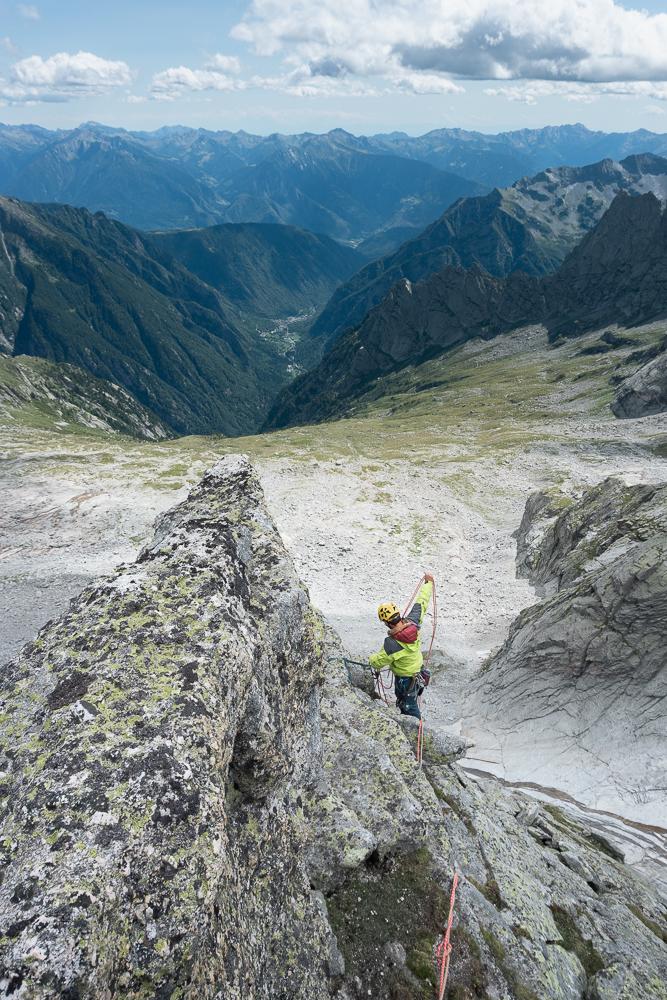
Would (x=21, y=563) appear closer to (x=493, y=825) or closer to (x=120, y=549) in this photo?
(x=120, y=549)

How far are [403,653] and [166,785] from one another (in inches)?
412

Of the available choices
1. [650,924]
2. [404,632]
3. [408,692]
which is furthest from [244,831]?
[650,924]

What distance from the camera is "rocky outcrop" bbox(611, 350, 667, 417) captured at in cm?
11731

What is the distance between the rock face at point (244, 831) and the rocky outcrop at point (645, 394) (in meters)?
122

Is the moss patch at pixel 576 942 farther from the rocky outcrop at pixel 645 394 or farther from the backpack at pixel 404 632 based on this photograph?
the rocky outcrop at pixel 645 394

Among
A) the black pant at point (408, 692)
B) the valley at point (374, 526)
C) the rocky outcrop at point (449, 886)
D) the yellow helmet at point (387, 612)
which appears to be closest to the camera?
the rocky outcrop at point (449, 886)

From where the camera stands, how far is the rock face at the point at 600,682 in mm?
17172

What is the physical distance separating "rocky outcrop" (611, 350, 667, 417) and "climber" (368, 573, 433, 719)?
11812 cm

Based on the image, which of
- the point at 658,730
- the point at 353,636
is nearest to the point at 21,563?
the point at 353,636

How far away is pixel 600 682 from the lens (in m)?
20.2

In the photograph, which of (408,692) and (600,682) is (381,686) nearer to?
(408,692)

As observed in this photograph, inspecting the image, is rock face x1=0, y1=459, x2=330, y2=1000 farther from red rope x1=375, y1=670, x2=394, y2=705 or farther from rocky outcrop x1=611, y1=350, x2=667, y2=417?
rocky outcrop x1=611, y1=350, x2=667, y2=417

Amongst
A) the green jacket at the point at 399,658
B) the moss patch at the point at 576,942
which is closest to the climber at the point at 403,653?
the green jacket at the point at 399,658

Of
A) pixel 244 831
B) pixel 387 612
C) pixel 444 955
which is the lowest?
pixel 444 955
